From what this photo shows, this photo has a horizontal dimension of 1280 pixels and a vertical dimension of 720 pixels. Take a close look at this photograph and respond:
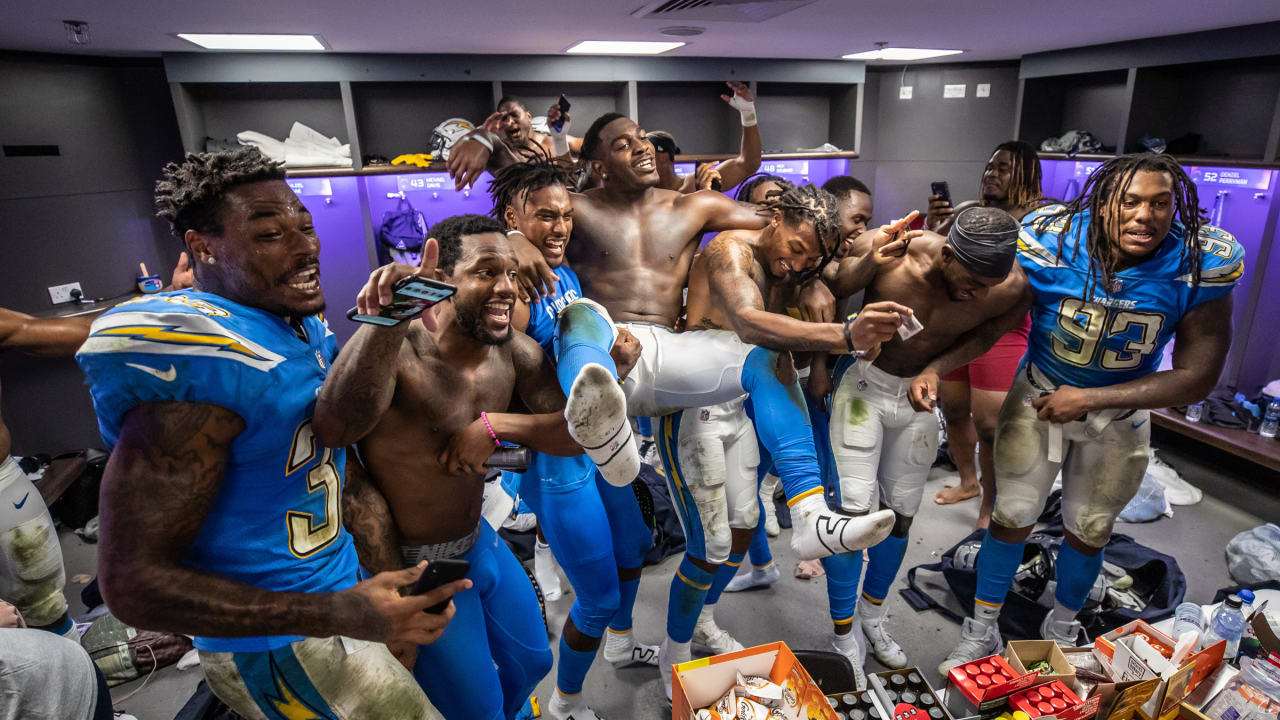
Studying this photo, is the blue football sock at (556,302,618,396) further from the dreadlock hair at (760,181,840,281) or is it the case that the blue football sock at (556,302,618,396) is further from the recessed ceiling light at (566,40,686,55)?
the recessed ceiling light at (566,40,686,55)

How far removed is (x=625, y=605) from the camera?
2.65 metres

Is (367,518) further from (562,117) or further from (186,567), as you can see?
(562,117)

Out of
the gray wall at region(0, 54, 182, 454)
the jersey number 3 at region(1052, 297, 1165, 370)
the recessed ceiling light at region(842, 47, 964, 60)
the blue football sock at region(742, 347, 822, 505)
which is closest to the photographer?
the blue football sock at region(742, 347, 822, 505)

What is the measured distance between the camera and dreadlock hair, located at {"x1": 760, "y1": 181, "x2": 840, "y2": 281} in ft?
7.24

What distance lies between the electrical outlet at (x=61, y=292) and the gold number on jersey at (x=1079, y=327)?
5.56 meters

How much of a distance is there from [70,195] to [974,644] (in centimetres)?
573

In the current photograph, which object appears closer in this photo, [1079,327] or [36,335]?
[36,335]

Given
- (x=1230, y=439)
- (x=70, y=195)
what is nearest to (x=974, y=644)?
(x=1230, y=439)

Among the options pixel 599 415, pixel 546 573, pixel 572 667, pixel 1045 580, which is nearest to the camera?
pixel 599 415

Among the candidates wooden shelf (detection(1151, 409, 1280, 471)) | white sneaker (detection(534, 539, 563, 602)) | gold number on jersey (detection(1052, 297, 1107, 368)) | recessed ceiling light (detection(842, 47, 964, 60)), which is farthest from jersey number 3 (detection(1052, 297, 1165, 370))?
recessed ceiling light (detection(842, 47, 964, 60))

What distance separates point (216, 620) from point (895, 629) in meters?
2.63

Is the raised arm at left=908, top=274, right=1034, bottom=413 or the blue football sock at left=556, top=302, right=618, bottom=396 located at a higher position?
the blue football sock at left=556, top=302, right=618, bottom=396

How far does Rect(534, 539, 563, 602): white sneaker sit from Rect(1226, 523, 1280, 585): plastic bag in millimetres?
3152

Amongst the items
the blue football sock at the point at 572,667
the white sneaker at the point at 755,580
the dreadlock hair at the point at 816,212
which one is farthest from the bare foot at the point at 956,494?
the blue football sock at the point at 572,667
